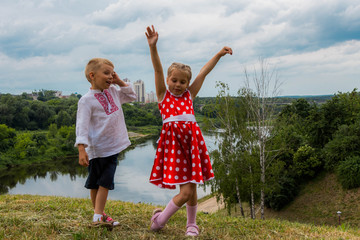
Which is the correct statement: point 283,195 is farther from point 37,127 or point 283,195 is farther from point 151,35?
point 37,127

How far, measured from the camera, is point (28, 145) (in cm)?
4944

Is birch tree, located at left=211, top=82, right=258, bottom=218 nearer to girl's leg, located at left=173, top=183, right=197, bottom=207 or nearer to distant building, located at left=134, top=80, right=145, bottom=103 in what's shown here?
girl's leg, located at left=173, top=183, right=197, bottom=207

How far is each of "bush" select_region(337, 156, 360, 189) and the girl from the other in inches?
800

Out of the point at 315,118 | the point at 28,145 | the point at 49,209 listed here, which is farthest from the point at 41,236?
the point at 28,145

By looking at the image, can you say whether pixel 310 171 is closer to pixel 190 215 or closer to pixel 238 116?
pixel 238 116

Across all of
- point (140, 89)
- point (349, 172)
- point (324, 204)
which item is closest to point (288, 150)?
point (349, 172)

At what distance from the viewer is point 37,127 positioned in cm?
7294

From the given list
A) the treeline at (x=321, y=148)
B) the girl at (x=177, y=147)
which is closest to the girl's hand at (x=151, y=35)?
the girl at (x=177, y=147)

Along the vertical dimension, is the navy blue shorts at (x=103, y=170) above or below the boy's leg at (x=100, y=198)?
above

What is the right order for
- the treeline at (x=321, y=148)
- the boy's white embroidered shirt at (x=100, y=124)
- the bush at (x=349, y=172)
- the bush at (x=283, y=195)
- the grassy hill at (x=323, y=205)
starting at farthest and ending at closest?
the bush at (x=283, y=195), the treeline at (x=321, y=148), the bush at (x=349, y=172), the grassy hill at (x=323, y=205), the boy's white embroidered shirt at (x=100, y=124)

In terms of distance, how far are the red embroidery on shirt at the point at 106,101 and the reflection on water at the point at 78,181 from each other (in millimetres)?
18101

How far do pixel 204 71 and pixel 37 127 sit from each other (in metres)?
76.6

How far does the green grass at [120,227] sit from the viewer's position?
3.01m

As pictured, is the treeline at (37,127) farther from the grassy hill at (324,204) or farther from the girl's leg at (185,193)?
the girl's leg at (185,193)
